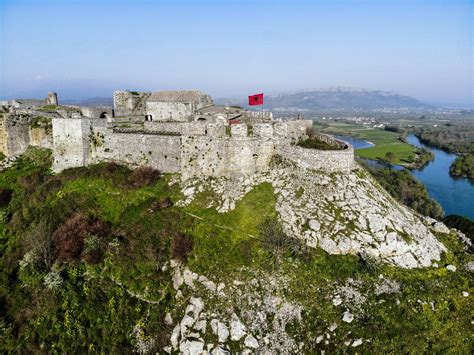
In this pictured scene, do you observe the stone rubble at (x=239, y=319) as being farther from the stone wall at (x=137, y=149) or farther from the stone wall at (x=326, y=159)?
the stone wall at (x=137, y=149)

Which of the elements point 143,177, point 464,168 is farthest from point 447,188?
point 143,177

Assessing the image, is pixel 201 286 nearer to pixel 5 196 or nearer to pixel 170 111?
pixel 5 196

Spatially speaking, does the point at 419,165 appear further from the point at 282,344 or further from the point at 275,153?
the point at 282,344

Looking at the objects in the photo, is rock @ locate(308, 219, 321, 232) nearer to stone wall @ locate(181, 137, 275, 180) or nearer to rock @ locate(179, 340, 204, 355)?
stone wall @ locate(181, 137, 275, 180)

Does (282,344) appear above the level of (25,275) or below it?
below

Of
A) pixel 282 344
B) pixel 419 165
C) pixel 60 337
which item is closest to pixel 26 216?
pixel 60 337

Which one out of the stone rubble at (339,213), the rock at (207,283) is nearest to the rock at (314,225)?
the stone rubble at (339,213)
